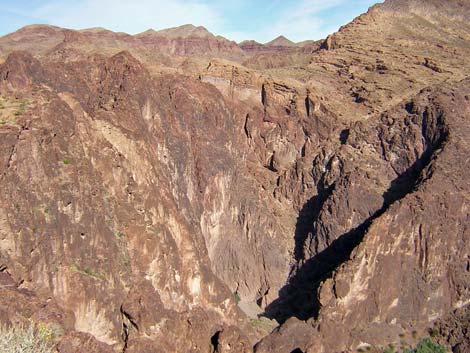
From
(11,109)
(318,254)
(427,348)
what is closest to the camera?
(11,109)

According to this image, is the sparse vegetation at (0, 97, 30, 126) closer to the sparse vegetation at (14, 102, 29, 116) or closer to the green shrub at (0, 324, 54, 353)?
the sparse vegetation at (14, 102, 29, 116)

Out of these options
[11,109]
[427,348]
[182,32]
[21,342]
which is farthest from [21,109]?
[182,32]

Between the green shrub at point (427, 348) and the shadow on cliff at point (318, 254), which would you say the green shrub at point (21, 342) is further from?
the green shrub at point (427, 348)

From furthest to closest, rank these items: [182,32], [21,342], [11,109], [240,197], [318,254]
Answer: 1. [182,32]
2. [240,197]
3. [318,254]
4. [11,109]
5. [21,342]

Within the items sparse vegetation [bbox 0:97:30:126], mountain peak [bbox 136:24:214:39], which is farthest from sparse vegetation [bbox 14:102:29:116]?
mountain peak [bbox 136:24:214:39]

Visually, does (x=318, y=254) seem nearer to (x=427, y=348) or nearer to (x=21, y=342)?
(x=427, y=348)

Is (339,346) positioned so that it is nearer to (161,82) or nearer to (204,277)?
(204,277)
